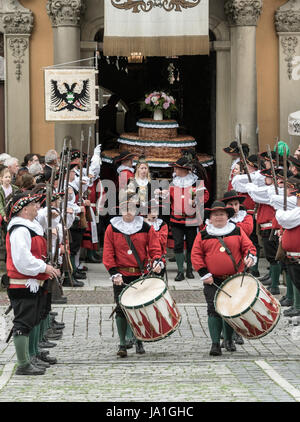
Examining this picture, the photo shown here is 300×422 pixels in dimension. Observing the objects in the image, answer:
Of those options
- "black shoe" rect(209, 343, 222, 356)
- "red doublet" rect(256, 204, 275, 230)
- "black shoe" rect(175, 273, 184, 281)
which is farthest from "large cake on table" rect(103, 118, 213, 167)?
"black shoe" rect(209, 343, 222, 356)

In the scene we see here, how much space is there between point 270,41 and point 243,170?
149 inches

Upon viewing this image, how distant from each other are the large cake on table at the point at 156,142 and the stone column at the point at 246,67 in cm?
104

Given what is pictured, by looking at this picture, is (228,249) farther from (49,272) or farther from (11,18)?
(11,18)

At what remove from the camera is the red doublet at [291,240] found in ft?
40.9

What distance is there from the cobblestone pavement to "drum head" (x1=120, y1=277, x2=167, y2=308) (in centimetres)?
64

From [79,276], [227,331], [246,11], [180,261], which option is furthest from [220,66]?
[227,331]

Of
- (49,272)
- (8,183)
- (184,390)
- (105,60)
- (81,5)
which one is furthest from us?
(105,60)

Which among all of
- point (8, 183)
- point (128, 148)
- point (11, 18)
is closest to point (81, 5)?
point (11, 18)

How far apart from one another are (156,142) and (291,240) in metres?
6.39

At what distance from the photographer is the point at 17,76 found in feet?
61.2

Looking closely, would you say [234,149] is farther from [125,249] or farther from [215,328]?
[215,328]

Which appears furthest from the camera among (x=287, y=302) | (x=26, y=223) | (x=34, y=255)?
(x=287, y=302)

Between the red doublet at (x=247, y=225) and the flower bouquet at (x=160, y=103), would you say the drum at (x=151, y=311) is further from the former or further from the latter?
the flower bouquet at (x=160, y=103)

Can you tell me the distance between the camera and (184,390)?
907 centimetres
